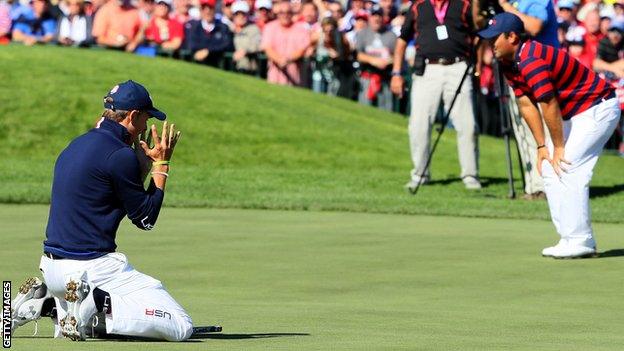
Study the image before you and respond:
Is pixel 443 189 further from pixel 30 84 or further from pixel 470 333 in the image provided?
pixel 470 333

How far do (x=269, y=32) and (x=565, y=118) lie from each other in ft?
48.0

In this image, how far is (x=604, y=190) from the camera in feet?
63.0

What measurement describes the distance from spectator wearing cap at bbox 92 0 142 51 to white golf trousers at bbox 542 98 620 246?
15454 millimetres

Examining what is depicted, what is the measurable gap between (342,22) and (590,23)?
165 inches

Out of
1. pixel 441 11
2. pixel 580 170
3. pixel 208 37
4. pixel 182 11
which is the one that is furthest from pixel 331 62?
pixel 580 170

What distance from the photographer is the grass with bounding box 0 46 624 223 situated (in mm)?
17188

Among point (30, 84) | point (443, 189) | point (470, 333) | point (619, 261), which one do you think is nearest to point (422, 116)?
point (443, 189)

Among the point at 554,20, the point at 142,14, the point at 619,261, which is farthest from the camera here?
the point at 142,14

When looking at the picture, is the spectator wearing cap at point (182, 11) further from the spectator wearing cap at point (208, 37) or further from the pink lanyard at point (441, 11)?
the pink lanyard at point (441, 11)

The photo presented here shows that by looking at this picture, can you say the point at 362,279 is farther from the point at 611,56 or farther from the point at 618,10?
the point at 618,10

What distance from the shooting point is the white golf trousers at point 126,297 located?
8227 mm

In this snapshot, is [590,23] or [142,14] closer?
[590,23]

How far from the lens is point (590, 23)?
2575 centimetres

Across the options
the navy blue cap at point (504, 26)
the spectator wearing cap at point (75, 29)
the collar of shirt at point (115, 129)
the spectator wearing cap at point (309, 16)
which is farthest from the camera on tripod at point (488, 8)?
the spectator wearing cap at point (75, 29)
